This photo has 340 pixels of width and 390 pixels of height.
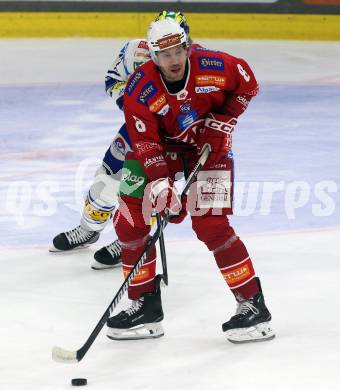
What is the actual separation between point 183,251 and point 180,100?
138 cm

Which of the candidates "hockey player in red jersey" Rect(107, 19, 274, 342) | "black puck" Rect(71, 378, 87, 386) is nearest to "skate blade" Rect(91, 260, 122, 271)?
"hockey player in red jersey" Rect(107, 19, 274, 342)

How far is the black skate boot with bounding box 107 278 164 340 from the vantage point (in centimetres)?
420

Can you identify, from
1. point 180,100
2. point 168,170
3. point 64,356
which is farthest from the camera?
point 168,170

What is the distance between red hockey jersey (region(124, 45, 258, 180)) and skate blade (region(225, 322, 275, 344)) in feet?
2.15

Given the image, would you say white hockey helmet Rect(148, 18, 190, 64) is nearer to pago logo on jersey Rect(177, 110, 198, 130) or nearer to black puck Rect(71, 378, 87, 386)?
pago logo on jersey Rect(177, 110, 198, 130)

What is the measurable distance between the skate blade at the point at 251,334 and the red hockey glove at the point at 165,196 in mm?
504

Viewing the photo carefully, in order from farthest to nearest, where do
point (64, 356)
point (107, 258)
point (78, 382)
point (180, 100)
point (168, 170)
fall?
point (107, 258) → point (168, 170) → point (180, 100) → point (64, 356) → point (78, 382)

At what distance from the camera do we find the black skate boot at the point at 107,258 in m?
5.14

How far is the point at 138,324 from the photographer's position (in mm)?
4211

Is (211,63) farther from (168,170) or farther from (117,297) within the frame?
(117,297)

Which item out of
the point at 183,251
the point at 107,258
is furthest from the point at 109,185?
the point at 183,251

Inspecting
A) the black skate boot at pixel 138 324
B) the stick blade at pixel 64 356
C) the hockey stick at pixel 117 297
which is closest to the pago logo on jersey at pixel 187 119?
the hockey stick at pixel 117 297

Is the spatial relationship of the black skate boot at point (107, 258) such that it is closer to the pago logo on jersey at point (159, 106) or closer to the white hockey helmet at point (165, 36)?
the pago logo on jersey at point (159, 106)

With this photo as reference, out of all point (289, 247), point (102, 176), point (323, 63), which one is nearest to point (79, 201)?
point (102, 176)
